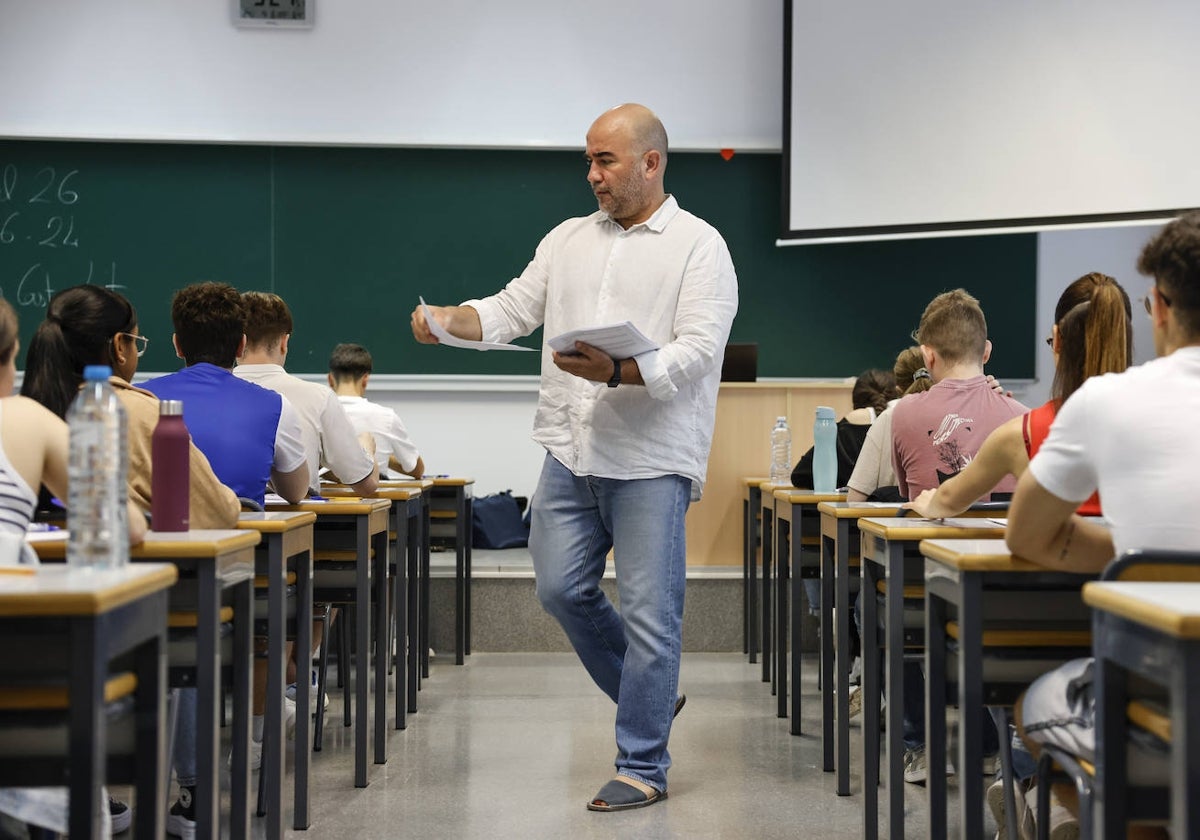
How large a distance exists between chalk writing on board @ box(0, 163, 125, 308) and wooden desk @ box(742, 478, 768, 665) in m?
4.00

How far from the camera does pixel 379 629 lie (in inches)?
150

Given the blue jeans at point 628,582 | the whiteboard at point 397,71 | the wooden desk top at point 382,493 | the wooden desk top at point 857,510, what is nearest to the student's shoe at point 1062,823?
the wooden desk top at point 857,510

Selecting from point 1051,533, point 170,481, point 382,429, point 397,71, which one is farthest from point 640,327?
point 397,71

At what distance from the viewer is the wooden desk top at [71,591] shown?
4.53 ft

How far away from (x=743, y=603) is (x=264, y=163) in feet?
12.7

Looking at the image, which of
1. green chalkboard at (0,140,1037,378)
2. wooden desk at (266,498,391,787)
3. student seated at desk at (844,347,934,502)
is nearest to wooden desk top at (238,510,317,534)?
wooden desk at (266,498,391,787)

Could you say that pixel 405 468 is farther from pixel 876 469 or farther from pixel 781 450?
pixel 876 469

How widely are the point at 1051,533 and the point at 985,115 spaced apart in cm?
531

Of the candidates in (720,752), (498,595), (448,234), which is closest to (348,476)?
(720,752)

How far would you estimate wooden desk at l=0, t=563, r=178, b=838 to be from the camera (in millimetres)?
1398

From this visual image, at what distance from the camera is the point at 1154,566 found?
5.19 feet

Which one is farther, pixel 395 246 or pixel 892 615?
pixel 395 246

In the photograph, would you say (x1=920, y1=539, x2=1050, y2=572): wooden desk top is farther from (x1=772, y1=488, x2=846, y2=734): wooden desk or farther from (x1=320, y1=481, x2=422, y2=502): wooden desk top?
(x1=320, y1=481, x2=422, y2=502): wooden desk top

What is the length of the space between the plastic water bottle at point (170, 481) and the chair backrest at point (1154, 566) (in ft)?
4.79
